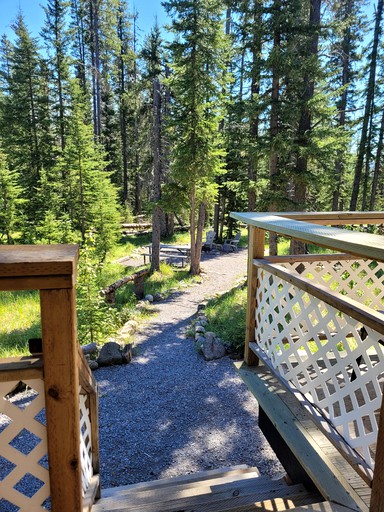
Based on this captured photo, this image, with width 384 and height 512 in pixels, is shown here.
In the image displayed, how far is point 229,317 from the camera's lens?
6.80 meters

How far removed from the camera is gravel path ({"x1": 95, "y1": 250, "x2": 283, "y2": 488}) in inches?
135

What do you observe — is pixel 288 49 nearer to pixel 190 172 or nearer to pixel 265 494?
pixel 190 172

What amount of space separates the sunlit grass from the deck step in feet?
13.7

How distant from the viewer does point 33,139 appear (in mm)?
16875

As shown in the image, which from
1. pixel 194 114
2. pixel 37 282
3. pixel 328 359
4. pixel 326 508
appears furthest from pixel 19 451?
pixel 194 114

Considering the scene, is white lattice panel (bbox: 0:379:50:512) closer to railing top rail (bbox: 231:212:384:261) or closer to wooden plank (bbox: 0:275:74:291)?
wooden plank (bbox: 0:275:74:291)

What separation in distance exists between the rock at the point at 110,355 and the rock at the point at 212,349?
1.44m

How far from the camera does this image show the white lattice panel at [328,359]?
1.51m

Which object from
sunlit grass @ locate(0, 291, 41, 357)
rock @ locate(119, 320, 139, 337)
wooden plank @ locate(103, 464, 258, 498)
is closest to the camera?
wooden plank @ locate(103, 464, 258, 498)

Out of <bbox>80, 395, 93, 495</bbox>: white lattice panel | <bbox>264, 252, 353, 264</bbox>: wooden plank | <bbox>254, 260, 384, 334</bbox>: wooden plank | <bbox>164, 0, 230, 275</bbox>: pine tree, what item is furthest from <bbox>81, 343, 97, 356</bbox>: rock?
<bbox>164, 0, 230, 275</bbox>: pine tree

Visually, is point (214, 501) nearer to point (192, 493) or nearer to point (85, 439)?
point (192, 493)

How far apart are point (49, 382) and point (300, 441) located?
1631 mm

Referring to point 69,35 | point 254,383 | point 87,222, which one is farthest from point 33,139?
point 254,383

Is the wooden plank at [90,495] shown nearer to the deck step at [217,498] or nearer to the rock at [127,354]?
the deck step at [217,498]
